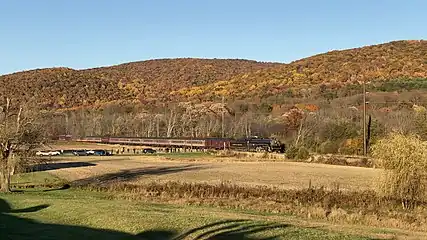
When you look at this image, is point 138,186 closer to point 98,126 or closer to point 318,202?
point 318,202

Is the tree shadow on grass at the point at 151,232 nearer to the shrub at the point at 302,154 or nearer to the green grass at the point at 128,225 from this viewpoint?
the green grass at the point at 128,225

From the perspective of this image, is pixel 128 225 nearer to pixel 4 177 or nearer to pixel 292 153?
pixel 4 177

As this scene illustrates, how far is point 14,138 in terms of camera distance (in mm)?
39562

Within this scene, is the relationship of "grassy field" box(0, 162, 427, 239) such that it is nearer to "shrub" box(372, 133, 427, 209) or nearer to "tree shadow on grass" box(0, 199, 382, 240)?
"tree shadow on grass" box(0, 199, 382, 240)

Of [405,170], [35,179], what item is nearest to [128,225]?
[405,170]

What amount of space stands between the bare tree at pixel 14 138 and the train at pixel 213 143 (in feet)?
201

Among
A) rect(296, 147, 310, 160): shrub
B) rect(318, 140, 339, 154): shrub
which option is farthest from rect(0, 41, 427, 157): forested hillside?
rect(296, 147, 310, 160): shrub

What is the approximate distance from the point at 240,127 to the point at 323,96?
2195 cm

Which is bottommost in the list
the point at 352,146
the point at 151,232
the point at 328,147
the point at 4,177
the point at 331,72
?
the point at 151,232

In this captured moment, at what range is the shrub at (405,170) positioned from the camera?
1176 inches

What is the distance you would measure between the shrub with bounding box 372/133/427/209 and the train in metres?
67.5

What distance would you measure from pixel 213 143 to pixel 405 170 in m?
82.2

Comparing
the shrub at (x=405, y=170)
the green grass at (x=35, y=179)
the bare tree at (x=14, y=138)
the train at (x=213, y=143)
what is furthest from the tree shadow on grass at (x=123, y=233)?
the train at (x=213, y=143)

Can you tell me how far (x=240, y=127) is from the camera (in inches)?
5295
